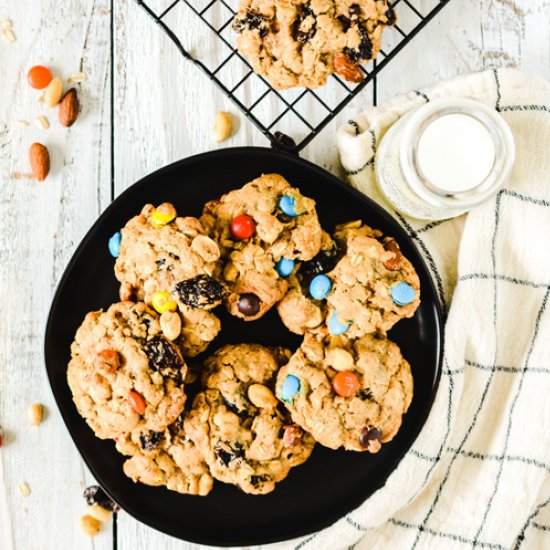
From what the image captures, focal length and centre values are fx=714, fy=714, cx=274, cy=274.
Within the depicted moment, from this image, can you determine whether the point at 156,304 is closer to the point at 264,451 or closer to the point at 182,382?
the point at 182,382

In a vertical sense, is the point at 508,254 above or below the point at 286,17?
below

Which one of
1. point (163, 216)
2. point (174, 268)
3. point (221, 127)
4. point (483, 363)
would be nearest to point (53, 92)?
point (221, 127)

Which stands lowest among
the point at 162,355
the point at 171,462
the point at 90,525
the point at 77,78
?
the point at 90,525

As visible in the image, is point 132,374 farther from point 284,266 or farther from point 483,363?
point 483,363

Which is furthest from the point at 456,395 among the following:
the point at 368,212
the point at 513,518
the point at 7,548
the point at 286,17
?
the point at 7,548

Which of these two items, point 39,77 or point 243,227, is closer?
point 243,227

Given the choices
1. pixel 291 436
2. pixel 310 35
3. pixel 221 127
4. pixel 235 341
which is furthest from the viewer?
pixel 221 127
